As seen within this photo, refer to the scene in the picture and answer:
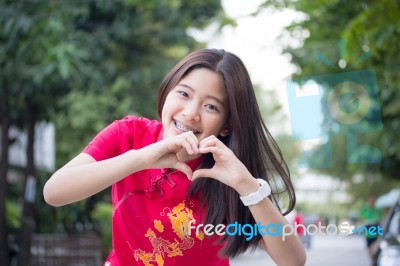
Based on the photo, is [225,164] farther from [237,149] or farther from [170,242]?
[170,242]

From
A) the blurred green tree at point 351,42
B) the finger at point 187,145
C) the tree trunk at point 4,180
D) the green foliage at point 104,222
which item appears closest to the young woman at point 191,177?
the finger at point 187,145

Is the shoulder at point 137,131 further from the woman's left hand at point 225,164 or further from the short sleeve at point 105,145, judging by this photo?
the woman's left hand at point 225,164

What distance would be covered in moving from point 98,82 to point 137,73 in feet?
17.6

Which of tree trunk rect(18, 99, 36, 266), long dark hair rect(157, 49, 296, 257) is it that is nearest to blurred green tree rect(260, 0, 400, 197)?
long dark hair rect(157, 49, 296, 257)

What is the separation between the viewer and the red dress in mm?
2268

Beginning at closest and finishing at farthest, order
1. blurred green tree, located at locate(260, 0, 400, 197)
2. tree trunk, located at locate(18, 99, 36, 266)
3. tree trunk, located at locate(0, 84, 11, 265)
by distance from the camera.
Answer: blurred green tree, located at locate(260, 0, 400, 197), tree trunk, located at locate(0, 84, 11, 265), tree trunk, located at locate(18, 99, 36, 266)

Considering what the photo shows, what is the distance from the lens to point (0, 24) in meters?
8.32

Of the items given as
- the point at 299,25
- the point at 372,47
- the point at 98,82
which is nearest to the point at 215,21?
the point at 299,25

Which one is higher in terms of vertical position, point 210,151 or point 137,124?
point 137,124

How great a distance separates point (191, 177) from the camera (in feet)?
6.84

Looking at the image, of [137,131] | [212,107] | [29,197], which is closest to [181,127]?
[212,107]

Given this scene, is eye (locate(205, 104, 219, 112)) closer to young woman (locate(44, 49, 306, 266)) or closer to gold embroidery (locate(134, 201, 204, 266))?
young woman (locate(44, 49, 306, 266))

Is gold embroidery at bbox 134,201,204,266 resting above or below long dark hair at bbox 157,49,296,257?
below

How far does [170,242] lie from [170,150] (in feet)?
1.31
